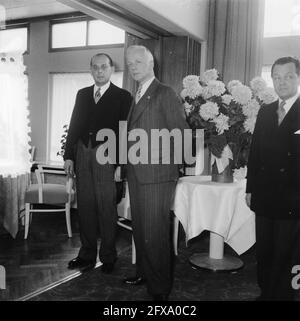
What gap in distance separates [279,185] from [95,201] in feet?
4.80

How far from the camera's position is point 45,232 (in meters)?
4.47

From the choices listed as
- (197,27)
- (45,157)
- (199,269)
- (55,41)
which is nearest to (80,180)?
(199,269)

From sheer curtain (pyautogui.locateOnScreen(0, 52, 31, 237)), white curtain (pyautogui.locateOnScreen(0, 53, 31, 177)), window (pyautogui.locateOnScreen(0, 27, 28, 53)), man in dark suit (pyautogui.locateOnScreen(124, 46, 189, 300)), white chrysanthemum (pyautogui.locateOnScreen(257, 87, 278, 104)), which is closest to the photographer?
man in dark suit (pyautogui.locateOnScreen(124, 46, 189, 300))

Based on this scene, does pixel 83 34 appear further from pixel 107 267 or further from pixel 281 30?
pixel 107 267

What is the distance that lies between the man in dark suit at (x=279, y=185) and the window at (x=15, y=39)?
513 cm

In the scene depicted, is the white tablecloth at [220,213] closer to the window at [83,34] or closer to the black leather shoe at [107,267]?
the black leather shoe at [107,267]

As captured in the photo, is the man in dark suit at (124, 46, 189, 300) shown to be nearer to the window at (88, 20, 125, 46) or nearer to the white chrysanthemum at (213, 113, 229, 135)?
the white chrysanthemum at (213, 113, 229, 135)

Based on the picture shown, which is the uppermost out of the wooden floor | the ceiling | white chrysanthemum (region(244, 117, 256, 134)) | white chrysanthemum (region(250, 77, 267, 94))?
the ceiling

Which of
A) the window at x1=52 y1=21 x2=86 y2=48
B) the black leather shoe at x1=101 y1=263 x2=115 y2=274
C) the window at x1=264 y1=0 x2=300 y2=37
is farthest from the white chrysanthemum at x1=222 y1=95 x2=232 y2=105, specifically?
the window at x1=52 y1=21 x2=86 y2=48

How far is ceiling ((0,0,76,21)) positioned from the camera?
18.1 ft

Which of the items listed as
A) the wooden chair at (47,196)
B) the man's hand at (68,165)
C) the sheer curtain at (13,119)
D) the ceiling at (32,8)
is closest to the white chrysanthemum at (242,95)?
the man's hand at (68,165)

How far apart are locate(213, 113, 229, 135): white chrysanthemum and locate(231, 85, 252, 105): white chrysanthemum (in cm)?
16

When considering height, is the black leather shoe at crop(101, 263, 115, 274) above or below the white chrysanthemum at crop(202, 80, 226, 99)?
below

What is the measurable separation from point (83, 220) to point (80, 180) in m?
0.32
